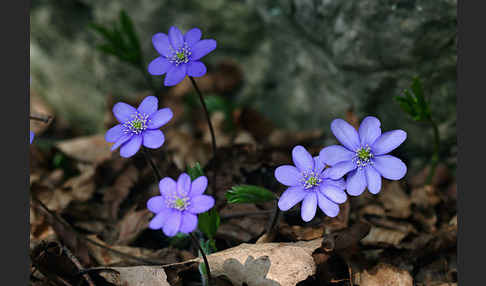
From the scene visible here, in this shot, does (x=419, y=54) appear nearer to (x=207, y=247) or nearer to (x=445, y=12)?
(x=445, y=12)

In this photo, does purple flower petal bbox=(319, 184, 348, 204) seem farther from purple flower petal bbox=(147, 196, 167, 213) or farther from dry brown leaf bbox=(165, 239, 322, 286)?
purple flower petal bbox=(147, 196, 167, 213)

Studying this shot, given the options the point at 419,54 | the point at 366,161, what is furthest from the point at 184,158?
the point at 419,54

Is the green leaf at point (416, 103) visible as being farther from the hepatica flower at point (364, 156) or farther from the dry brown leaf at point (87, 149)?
the dry brown leaf at point (87, 149)

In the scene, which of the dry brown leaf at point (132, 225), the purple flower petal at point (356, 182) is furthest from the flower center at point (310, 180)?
the dry brown leaf at point (132, 225)

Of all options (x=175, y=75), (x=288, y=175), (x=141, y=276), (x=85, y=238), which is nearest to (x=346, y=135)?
(x=288, y=175)

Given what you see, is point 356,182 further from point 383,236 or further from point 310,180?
point 383,236
